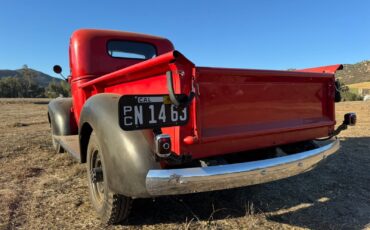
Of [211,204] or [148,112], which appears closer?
[148,112]

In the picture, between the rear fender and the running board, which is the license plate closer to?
the running board

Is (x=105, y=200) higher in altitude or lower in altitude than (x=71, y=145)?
lower

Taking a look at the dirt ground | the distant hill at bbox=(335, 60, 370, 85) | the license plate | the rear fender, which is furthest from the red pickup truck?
the distant hill at bbox=(335, 60, 370, 85)

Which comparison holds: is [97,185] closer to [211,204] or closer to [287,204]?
[211,204]

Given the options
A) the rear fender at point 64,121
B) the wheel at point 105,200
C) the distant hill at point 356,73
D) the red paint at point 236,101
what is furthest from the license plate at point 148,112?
the distant hill at point 356,73

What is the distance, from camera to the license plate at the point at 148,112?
2131 mm

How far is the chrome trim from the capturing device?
90.3 inches

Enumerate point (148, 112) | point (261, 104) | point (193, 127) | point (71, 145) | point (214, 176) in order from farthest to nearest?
point (71, 145), point (261, 104), point (193, 127), point (214, 176), point (148, 112)

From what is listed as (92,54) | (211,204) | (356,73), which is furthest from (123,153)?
(356,73)

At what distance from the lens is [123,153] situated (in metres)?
2.50

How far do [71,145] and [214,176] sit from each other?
2.53 metres

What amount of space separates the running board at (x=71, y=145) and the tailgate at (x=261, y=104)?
1.70m

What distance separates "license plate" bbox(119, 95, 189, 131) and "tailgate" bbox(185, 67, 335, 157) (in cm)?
27

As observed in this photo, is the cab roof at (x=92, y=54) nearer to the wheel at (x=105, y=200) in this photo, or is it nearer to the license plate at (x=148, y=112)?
the wheel at (x=105, y=200)
